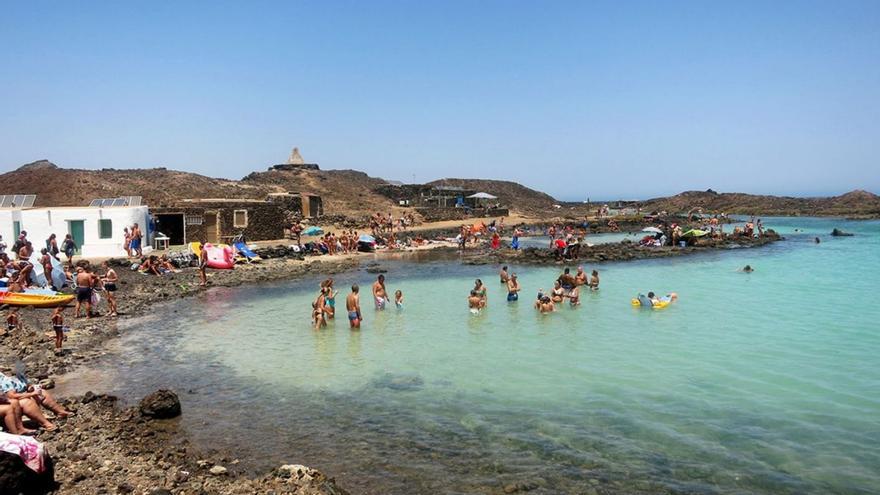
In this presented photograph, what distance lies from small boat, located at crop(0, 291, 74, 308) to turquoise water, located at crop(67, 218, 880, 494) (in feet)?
8.75

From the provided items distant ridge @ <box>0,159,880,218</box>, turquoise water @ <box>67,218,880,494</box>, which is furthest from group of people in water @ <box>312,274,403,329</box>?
distant ridge @ <box>0,159,880,218</box>

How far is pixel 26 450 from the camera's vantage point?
5.79m

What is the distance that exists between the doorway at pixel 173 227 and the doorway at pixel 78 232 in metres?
4.47

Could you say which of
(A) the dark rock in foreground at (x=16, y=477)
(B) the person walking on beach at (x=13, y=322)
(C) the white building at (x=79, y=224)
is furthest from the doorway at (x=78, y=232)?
(A) the dark rock in foreground at (x=16, y=477)

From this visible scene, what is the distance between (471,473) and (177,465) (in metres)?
3.42

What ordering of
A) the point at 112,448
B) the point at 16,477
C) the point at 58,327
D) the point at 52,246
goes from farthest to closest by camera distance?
the point at 52,246 < the point at 58,327 < the point at 112,448 < the point at 16,477

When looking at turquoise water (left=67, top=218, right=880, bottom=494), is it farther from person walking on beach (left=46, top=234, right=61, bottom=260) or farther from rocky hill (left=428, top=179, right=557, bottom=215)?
rocky hill (left=428, top=179, right=557, bottom=215)

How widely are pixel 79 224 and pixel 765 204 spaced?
80.9m

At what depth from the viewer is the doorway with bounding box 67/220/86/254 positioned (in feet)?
75.8

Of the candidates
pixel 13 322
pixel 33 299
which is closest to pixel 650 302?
pixel 13 322

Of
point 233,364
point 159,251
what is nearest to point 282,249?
point 159,251

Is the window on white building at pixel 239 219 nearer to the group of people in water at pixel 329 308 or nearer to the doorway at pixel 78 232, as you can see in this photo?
the doorway at pixel 78 232

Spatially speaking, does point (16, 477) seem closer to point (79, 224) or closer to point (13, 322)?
point (13, 322)

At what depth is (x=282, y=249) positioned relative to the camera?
2819 cm
